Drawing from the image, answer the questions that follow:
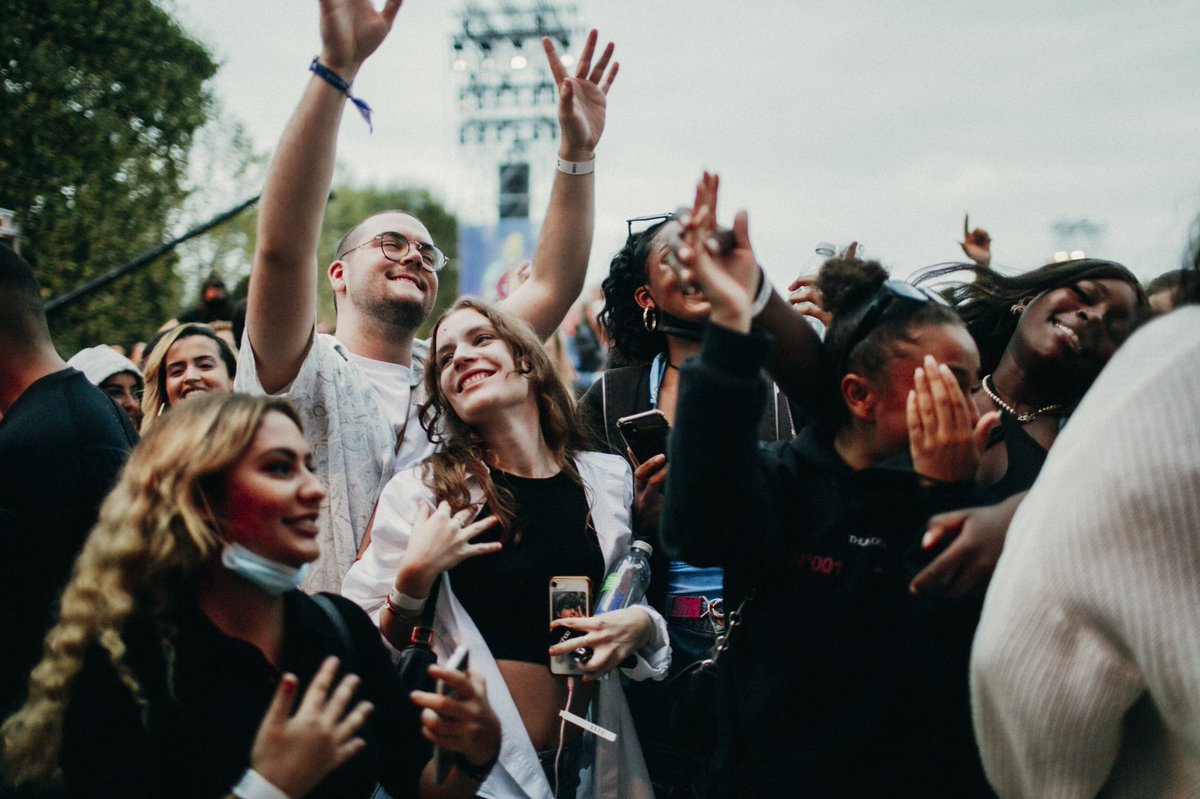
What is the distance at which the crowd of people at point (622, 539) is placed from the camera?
140 centimetres

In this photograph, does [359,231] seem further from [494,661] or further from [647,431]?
[494,661]

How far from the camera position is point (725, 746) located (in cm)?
198

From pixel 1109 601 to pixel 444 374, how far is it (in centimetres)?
198

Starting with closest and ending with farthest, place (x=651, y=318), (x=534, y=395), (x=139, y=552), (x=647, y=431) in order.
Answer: (x=139, y=552) → (x=647, y=431) → (x=534, y=395) → (x=651, y=318)

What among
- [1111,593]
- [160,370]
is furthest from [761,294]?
[160,370]

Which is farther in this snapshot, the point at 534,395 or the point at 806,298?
the point at 806,298

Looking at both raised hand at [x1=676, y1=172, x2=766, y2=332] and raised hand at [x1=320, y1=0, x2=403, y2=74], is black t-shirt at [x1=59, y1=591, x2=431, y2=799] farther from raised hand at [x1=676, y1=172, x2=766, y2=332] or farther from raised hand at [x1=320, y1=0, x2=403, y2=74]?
raised hand at [x1=320, y1=0, x2=403, y2=74]

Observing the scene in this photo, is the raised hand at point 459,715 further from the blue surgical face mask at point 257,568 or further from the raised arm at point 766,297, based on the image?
the raised arm at point 766,297

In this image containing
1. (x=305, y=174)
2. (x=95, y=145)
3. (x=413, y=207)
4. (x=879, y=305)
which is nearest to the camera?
(x=879, y=305)

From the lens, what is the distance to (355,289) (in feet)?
11.3

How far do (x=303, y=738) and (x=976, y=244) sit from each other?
4.06 m

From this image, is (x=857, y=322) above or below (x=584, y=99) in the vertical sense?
below

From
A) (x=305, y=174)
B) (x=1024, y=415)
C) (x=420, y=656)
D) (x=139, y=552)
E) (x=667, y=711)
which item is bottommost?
(x=667, y=711)

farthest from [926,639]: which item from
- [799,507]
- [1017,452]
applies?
[1017,452]
